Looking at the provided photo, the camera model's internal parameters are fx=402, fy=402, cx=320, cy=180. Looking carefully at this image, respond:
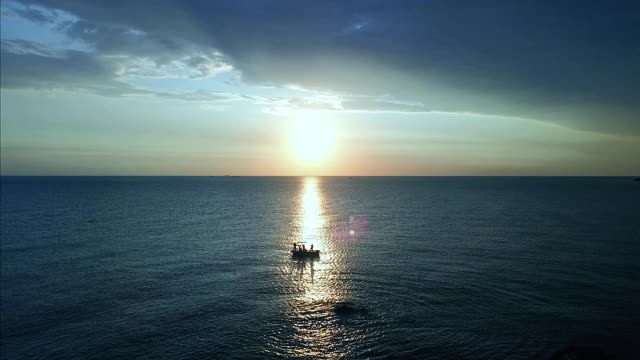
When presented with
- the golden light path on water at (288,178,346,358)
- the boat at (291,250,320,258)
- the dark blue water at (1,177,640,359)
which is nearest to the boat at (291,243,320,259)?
the boat at (291,250,320,258)

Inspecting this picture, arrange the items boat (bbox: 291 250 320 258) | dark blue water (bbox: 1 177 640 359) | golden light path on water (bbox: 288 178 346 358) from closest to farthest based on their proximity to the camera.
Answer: golden light path on water (bbox: 288 178 346 358), dark blue water (bbox: 1 177 640 359), boat (bbox: 291 250 320 258)

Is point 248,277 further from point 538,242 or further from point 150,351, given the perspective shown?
point 538,242

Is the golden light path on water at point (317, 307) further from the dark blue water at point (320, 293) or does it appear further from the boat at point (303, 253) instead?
the boat at point (303, 253)

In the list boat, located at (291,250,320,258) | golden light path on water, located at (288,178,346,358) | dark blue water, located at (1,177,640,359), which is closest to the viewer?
golden light path on water, located at (288,178,346,358)

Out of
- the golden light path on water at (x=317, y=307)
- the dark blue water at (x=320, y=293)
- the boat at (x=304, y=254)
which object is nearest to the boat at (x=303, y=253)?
the boat at (x=304, y=254)

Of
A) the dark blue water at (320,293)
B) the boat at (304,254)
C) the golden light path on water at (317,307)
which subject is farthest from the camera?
the boat at (304,254)

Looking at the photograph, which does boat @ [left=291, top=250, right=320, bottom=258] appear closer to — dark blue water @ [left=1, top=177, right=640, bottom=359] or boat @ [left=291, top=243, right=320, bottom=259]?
boat @ [left=291, top=243, right=320, bottom=259]

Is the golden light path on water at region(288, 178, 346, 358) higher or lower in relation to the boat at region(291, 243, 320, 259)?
lower

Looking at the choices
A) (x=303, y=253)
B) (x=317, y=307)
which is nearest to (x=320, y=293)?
(x=317, y=307)

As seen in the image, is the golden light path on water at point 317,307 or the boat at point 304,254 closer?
the golden light path on water at point 317,307

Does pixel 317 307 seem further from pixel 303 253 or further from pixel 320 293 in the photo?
pixel 303 253

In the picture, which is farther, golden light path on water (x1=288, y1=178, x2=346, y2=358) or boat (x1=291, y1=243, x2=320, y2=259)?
boat (x1=291, y1=243, x2=320, y2=259)

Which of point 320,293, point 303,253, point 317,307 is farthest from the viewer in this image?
point 303,253
